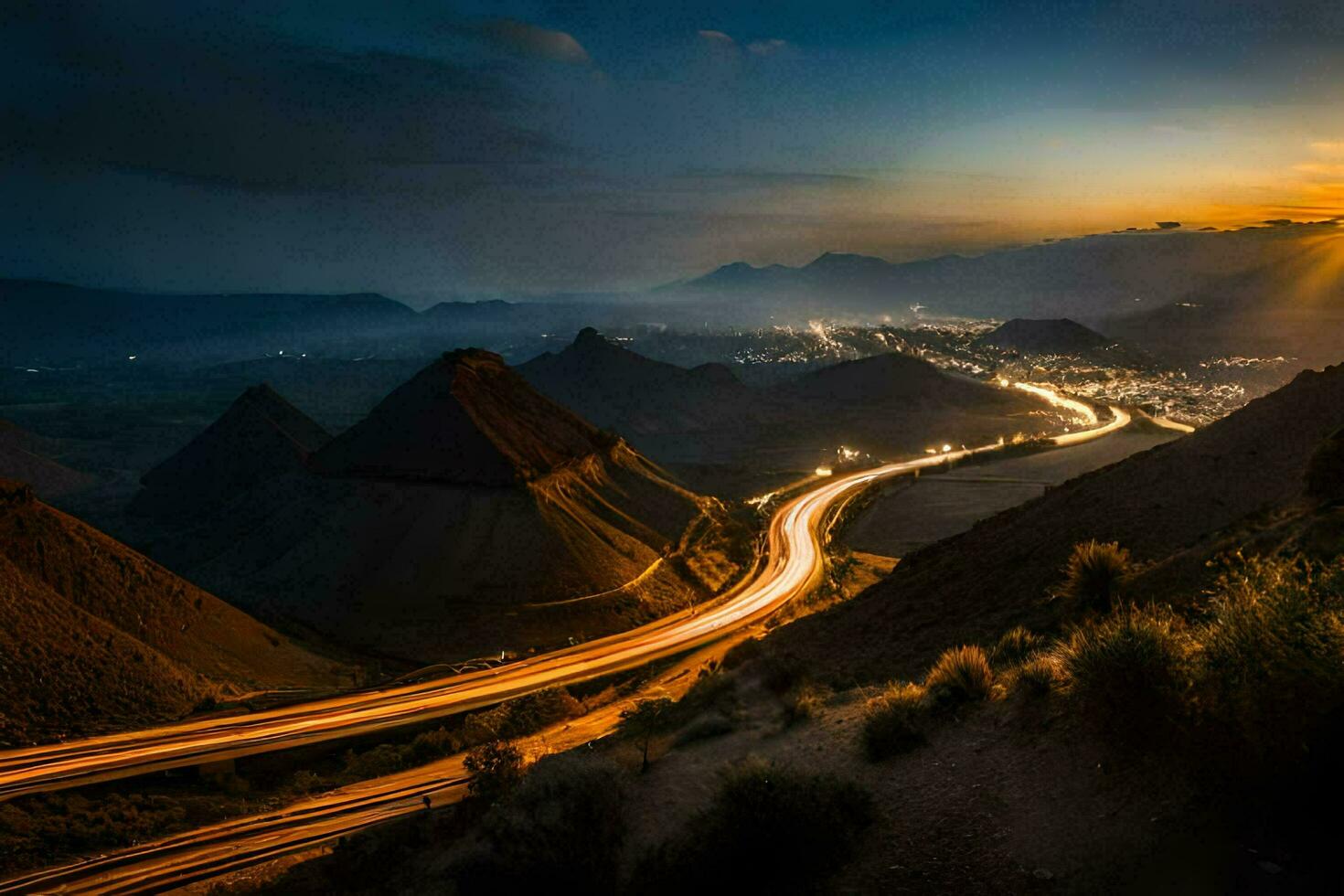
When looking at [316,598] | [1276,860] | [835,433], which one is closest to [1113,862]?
[1276,860]

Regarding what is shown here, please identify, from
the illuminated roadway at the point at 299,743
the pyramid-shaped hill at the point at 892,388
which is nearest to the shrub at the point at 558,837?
the illuminated roadway at the point at 299,743

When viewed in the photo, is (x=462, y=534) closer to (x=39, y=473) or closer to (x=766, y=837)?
(x=766, y=837)

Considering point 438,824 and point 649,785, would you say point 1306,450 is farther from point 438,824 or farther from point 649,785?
point 438,824

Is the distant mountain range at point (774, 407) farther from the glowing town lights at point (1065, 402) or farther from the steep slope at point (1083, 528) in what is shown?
the steep slope at point (1083, 528)

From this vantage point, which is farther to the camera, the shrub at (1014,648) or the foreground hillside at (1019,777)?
the shrub at (1014,648)

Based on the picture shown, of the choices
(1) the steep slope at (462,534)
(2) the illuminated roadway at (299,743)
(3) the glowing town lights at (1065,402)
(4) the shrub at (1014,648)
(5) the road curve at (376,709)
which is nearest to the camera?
(4) the shrub at (1014,648)

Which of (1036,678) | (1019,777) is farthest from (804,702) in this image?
(1019,777)
